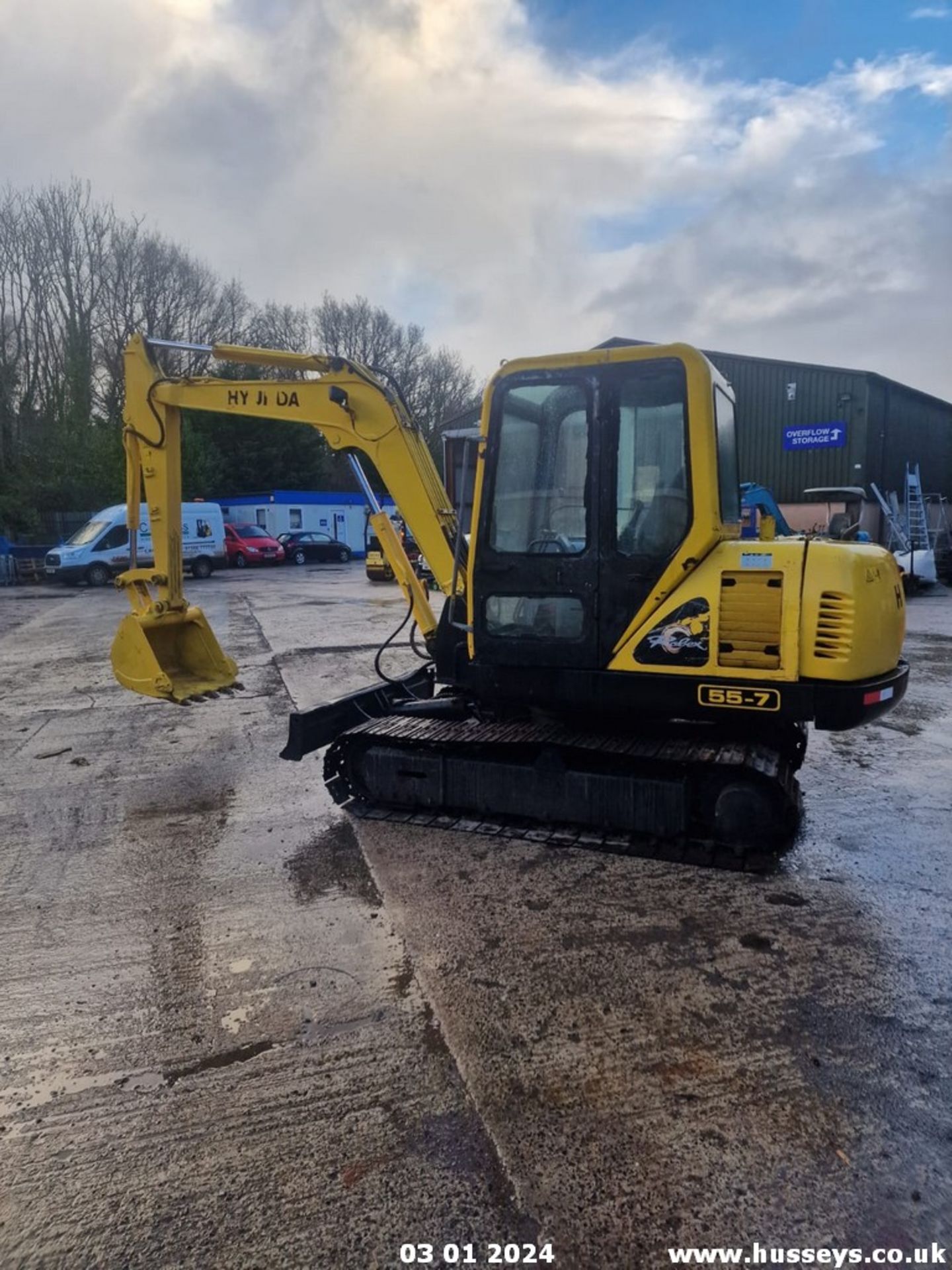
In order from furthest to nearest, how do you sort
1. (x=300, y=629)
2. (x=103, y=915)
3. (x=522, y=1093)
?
1. (x=300, y=629)
2. (x=103, y=915)
3. (x=522, y=1093)

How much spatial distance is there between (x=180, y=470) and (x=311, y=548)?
26.9 meters

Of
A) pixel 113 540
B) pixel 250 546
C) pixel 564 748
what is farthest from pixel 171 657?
pixel 250 546

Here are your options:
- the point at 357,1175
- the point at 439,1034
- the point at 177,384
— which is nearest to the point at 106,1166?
the point at 357,1175

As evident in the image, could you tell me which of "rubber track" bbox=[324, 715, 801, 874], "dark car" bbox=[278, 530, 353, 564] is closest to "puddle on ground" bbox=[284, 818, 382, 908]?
"rubber track" bbox=[324, 715, 801, 874]

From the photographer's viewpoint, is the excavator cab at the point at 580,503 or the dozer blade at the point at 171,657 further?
the dozer blade at the point at 171,657

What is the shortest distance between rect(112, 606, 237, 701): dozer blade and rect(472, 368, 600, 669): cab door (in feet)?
9.07

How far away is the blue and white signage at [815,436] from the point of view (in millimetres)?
23938

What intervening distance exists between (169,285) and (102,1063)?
4078cm

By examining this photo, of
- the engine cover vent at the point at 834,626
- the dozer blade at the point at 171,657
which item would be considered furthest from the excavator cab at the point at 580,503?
the dozer blade at the point at 171,657

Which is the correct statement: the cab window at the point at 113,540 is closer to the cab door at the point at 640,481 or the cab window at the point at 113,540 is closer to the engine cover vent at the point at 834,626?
the cab door at the point at 640,481

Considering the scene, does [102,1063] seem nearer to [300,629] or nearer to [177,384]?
[177,384]

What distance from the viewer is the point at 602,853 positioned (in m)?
4.52

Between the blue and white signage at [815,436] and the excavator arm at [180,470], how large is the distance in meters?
21.8

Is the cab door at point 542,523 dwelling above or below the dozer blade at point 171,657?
above
